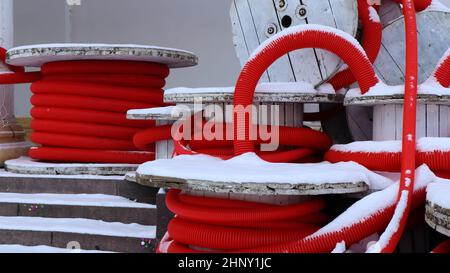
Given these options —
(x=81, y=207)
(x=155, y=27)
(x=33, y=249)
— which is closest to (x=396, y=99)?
(x=81, y=207)

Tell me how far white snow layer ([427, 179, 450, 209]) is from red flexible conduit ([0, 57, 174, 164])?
229 centimetres

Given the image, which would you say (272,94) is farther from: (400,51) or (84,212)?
(84,212)

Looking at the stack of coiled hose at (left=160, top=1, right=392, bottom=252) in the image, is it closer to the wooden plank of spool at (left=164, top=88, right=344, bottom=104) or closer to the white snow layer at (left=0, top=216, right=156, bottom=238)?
the wooden plank of spool at (left=164, top=88, right=344, bottom=104)

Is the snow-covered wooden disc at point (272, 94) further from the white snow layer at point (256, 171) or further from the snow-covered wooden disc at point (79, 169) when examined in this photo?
the snow-covered wooden disc at point (79, 169)

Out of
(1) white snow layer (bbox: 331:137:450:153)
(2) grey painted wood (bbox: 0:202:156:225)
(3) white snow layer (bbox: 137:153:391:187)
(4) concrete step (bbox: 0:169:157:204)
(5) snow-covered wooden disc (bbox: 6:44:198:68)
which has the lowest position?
(2) grey painted wood (bbox: 0:202:156:225)

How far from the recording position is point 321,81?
102 inches

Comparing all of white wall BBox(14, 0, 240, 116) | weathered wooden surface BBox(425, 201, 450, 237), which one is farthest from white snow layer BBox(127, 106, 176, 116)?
white wall BBox(14, 0, 240, 116)

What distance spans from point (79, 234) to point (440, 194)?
2.09 m

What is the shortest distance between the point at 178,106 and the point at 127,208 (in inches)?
28.2

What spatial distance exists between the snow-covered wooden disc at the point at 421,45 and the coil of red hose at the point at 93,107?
1778mm

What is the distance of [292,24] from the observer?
2666 mm

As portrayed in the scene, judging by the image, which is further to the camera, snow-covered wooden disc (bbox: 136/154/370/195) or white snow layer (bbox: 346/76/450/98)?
white snow layer (bbox: 346/76/450/98)

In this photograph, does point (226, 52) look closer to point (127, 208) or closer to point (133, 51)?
point (133, 51)

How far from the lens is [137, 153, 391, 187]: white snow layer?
1979mm
